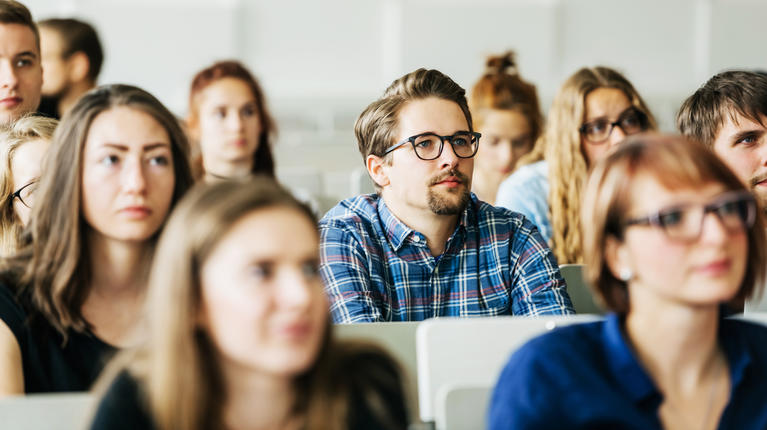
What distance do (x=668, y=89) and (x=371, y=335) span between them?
16.6 feet

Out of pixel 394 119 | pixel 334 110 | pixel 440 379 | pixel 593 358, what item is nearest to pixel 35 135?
pixel 394 119

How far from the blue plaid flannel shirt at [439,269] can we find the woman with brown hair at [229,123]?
4.94ft

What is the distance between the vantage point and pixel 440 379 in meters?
1.78

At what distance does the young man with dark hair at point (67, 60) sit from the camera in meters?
4.08

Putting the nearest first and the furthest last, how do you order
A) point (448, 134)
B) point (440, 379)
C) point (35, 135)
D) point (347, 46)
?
point (440, 379) → point (35, 135) → point (448, 134) → point (347, 46)

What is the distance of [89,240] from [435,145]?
3.45 ft

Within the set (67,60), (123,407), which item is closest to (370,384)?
(123,407)

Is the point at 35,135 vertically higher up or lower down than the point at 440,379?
higher up

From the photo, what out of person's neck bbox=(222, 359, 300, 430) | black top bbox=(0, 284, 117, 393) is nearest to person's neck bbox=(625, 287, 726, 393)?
person's neck bbox=(222, 359, 300, 430)

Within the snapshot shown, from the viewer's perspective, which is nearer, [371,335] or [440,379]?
[440,379]

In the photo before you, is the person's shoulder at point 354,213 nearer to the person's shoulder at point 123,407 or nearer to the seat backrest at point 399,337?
the seat backrest at point 399,337

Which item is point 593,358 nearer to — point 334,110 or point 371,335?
point 371,335

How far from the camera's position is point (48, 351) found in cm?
179

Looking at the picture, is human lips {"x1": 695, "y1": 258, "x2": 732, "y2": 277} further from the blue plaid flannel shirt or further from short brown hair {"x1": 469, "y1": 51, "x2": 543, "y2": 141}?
short brown hair {"x1": 469, "y1": 51, "x2": 543, "y2": 141}
